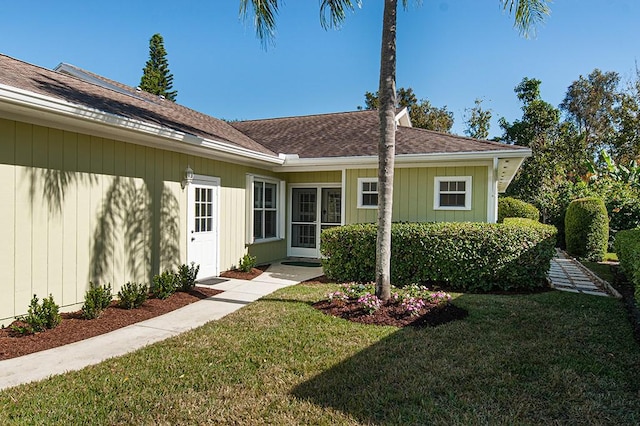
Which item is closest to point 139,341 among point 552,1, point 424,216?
point 424,216

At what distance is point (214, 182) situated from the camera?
8758mm

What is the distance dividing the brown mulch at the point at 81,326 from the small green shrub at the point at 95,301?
8 cm

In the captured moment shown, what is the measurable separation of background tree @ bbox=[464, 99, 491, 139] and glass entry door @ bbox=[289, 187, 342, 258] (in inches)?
838

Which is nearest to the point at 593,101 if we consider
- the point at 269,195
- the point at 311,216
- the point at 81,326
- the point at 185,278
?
the point at 311,216

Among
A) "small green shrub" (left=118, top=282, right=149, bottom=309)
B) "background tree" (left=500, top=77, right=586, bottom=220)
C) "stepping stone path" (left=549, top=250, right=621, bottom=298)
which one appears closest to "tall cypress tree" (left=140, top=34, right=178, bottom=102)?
"background tree" (left=500, top=77, right=586, bottom=220)

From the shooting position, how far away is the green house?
5215mm

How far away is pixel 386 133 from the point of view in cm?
584

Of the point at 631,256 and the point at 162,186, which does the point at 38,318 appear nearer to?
the point at 162,186

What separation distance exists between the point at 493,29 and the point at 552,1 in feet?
8.84

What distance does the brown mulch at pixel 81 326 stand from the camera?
4457 mm

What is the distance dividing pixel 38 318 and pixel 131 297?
51.7 inches

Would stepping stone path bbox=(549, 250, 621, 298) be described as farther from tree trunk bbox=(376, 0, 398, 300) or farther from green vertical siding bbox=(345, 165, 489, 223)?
tree trunk bbox=(376, 0, 398, 300)

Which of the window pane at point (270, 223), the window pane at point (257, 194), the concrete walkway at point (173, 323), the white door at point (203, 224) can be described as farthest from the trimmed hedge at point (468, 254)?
the window pane at point (270, 223)

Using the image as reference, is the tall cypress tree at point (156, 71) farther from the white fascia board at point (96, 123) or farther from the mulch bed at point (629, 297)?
the mulch bed at point (629, 297)
